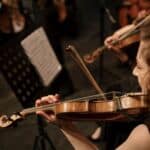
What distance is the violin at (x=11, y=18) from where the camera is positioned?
2928 millimetres

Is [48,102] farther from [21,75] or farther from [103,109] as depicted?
[21,75]

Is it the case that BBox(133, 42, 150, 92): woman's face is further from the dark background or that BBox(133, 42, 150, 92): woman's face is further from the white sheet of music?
the white sheet of music

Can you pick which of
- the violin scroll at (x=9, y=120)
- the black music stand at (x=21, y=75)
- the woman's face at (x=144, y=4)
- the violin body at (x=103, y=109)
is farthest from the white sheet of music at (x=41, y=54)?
the woman's face at (x=144, y=4)

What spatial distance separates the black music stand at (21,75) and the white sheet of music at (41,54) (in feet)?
0.09

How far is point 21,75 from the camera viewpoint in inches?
73.9

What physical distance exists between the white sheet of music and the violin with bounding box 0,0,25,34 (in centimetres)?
93

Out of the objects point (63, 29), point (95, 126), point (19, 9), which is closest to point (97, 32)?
point (63, 29)

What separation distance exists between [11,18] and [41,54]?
3.70 ft

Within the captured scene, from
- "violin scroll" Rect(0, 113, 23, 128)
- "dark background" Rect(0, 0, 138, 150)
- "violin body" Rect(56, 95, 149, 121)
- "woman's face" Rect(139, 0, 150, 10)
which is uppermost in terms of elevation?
"violin scroll" Rect(0, 113, 23, 128)

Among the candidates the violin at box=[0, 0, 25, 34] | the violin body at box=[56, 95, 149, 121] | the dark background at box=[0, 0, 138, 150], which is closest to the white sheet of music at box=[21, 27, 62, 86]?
the dark background at box=[0, 0, 138, 150]

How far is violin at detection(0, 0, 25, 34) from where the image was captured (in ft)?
9.61

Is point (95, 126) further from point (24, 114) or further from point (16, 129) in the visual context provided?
point (24, 114)

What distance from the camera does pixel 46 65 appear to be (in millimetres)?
1998

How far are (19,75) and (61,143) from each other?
631mm
